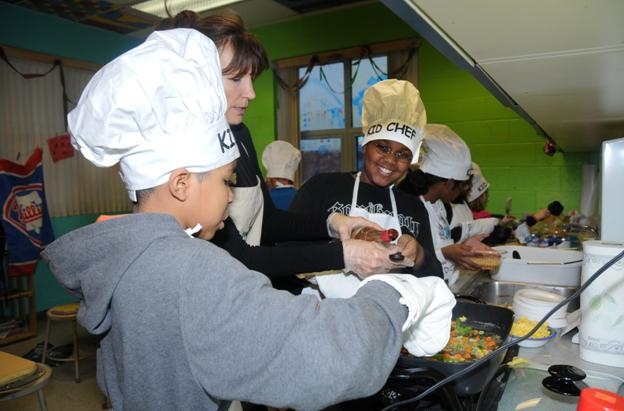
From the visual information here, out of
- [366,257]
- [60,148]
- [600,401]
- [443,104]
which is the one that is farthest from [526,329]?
[60,148]

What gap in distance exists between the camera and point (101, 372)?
30.7 inches

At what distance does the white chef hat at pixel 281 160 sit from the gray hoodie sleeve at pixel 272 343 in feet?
12.0

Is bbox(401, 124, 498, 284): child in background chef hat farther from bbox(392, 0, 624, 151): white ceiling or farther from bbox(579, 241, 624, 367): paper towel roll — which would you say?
bbox(579, 241, 624, 367): paper towel roll

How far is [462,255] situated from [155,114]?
1.58m

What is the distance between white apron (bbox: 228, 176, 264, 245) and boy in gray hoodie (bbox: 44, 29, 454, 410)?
0.50m

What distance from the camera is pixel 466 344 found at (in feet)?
3.43

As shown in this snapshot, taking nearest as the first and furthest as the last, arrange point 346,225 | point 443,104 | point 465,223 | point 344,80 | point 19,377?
point 346,225, point 19,377, point 465,223, point 443,104, point 344,80

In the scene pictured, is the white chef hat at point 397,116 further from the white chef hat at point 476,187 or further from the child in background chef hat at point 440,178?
the white chef hat at point 476,187

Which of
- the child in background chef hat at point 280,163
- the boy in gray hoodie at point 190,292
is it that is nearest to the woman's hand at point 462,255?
the boy in gray hoodie at point 190,292

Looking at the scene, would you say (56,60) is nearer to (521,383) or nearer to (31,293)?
(31,293)

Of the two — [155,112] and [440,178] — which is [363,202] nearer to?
[440,178]

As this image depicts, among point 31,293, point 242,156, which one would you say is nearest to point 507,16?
point 242,156

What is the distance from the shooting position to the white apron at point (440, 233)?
2033 mm

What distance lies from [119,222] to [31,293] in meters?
3.91
